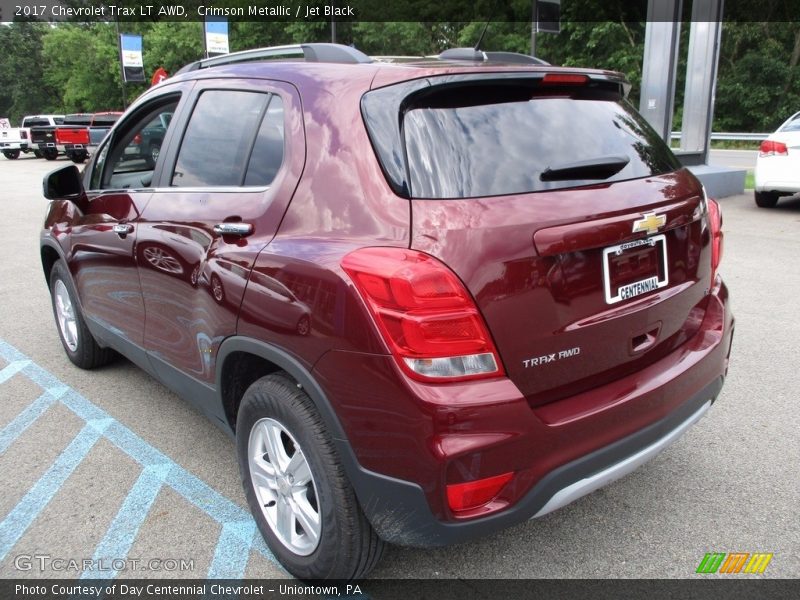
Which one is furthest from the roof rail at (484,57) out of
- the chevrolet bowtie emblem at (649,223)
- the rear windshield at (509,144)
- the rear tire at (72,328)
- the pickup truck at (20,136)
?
the pickup truck at (20,136)

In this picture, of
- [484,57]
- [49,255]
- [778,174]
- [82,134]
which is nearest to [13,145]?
[82,134]

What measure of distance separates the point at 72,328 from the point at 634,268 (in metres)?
3.84

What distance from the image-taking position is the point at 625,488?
301 centimetres

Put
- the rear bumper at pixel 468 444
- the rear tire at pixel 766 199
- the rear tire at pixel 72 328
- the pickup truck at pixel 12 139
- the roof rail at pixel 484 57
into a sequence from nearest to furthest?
1. the rear bumper at pixel 468 444
2. the roof rail at pixel 484 57
3. the rear tire at pixel 72 328
4. the rear tire at pixel 766 199
5. the pickup truck at pixel 12 139

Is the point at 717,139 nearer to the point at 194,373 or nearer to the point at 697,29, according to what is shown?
the point at 697,29

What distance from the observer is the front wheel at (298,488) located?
2158 mm

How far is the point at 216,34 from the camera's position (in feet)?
75.1

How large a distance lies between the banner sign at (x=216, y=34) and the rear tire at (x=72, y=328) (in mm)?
19908

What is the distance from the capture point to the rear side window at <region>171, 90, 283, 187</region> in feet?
8.36

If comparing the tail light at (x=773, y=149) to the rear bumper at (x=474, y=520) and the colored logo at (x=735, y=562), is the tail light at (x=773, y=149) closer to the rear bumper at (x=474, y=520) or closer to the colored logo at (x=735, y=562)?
the colored logo at (x=735, y=562)

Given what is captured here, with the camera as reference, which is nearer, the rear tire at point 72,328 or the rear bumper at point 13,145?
the rear tire at point 72,328

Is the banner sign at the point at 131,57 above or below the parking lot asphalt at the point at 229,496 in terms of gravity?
above

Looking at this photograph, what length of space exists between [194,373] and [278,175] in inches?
40.2

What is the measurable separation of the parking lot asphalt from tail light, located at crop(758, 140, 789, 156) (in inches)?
255
